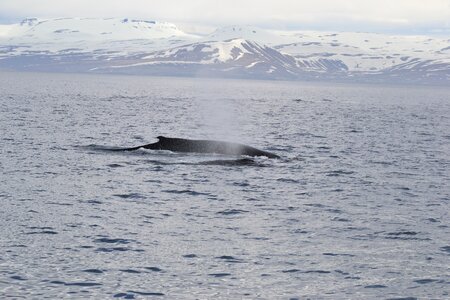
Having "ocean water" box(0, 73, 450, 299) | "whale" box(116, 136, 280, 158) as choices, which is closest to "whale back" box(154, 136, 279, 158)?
"whale" box(116, 136, 280, 158)

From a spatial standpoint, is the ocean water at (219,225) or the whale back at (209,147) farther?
the whale back at (209,147)

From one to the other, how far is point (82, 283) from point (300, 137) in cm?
5019

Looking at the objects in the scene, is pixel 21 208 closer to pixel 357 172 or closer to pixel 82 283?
pixel 82 283

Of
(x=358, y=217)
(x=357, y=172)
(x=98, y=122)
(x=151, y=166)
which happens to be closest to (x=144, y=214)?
(x=358, y=217)

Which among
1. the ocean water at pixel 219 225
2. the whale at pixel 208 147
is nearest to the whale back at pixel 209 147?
the whale at pixel 208 147

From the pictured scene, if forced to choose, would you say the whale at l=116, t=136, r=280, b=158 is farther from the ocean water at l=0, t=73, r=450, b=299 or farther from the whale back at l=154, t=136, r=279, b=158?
the ocean water at l=0, t=73, r=450, b=299

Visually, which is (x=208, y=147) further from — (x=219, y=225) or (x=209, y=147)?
(x=219, y=225)

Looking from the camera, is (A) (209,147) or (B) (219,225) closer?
(B) (219,225)

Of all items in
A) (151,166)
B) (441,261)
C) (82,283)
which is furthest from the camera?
(151,166)

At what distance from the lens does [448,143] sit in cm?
6544

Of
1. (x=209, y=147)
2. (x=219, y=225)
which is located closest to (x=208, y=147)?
(x=209, y=147)

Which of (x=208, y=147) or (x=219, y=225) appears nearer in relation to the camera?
(x=219, y=225)

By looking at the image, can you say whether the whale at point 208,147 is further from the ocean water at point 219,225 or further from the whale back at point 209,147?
the ocean water at point 219,225

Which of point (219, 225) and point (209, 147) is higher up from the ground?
point (209, 147)
